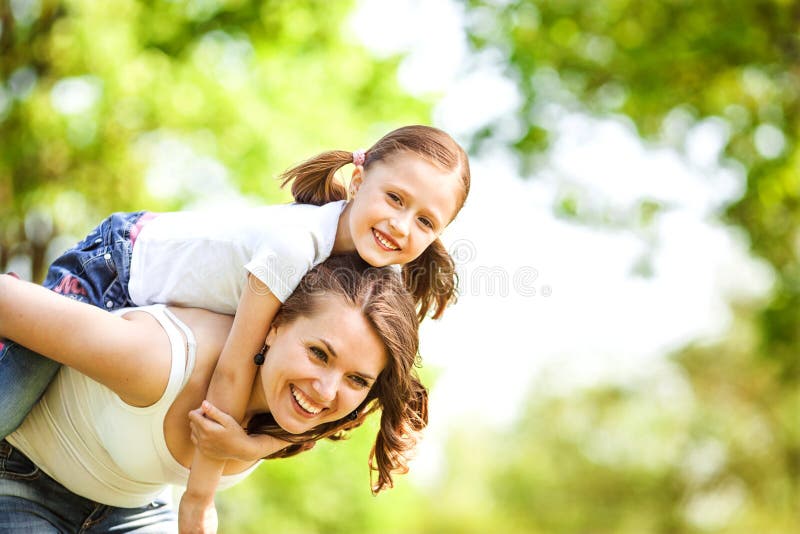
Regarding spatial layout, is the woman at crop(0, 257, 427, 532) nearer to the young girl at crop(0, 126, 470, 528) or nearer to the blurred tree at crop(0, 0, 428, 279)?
the young girl at crop(0, 126, 470, 528)

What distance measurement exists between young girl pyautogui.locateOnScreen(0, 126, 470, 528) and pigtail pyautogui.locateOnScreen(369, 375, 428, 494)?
309 millimetres

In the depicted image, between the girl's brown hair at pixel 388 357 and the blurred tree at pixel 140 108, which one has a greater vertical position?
the girl's brown hair at pixel 388 357

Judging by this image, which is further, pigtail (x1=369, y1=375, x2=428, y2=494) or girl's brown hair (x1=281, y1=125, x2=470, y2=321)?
girl's brown hair (x1=281, y1=125, x2=470, y2=321)

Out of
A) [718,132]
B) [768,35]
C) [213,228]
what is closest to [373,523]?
[718,132]

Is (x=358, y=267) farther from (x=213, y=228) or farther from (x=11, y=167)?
(x=11, y=167)

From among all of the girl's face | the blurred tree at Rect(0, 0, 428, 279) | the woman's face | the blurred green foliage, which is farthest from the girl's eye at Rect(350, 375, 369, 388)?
the blurred tree at Rect(0, 0, 428, 279)

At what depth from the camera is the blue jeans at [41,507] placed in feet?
7.47

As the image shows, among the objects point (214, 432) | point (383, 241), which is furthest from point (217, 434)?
point (383, 241)

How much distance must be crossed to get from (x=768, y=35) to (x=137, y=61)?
632cm

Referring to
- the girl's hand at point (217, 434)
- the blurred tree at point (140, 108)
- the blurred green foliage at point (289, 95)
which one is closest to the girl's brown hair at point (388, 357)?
the girl's hand at point (217, 434)

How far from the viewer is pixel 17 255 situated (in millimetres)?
9781

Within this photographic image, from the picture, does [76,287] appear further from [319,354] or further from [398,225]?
[398,225]

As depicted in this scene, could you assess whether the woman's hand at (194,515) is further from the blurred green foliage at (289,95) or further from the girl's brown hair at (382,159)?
the blurred green foliage at (289,95)

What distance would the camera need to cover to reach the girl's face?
2.45 meters
